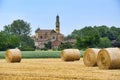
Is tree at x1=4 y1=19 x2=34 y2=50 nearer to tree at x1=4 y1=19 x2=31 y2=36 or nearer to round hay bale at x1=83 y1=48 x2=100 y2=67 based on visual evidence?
tree at x1=4 y1=19 x2=31 y2=36

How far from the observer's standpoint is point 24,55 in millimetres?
27469

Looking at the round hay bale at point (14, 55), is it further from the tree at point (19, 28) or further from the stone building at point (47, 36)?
the stone building at point (47, 36)

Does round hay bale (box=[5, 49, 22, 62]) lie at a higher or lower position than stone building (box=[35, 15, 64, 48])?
lower

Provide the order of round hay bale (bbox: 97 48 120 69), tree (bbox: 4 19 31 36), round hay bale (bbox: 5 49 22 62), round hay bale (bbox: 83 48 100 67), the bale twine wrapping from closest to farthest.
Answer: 1. round hay bale (bbox: 97 48 120 69)
2. round hay bale (bbox: 83 48 100 67)
3. round hay bale (bbox: 5 49 22 62)
4. the bale twine wrapping
5. tree (bbox: 4 19 31 36)

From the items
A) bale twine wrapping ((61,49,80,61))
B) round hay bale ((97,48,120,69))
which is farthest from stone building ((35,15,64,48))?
round hay bale ((97,48,120,69))

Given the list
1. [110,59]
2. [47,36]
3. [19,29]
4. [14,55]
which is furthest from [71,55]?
[47,36]

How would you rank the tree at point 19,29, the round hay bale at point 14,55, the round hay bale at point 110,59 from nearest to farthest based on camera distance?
the round hay bale at point 110,59, the round hay bale at point 14,55, the tree at point 19,29

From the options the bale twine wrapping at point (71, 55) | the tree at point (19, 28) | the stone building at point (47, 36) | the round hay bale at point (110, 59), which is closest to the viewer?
the round hay bale at point (110, 59)

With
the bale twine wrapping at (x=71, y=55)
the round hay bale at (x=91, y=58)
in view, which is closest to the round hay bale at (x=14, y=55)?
the bale twine wrapping at (x=71, y=55)

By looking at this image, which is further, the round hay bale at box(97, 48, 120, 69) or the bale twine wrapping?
the bale twine wrapping

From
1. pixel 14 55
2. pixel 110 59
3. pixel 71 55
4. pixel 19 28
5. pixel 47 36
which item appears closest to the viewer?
pixel 110 59

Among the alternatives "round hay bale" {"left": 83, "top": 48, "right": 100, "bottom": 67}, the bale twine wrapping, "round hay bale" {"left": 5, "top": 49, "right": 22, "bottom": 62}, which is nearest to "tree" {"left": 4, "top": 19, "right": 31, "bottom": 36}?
the bale twine wrapping

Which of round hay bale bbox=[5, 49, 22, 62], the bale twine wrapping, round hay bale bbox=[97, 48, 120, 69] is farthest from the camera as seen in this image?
the bale twine wrapping

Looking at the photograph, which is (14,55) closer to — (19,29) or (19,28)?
(19,28)
